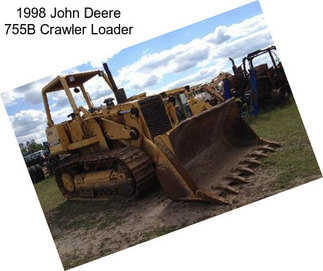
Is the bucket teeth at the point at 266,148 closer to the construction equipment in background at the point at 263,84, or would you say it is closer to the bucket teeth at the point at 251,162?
the bucket teeth at the point at 251,162

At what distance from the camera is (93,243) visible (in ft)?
15.5

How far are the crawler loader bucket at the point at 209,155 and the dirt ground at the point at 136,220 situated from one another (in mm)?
222

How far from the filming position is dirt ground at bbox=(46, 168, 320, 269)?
4.25 m

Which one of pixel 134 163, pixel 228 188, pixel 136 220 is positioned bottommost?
pixel 136 220

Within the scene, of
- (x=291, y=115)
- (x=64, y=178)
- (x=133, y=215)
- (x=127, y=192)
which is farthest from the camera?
(x=291, y=115)

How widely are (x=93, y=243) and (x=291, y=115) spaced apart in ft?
20.2

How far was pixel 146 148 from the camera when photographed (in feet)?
19.0

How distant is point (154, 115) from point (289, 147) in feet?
8.60

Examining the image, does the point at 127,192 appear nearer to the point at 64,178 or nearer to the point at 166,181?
the point at 166,181

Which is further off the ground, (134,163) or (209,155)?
(134,163)

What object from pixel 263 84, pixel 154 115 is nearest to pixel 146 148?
pixel 154 115

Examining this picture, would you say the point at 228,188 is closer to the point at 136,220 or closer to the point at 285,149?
the point at 136,220

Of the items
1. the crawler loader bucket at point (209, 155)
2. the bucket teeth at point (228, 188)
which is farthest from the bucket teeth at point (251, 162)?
the bucket teeth at point (228, 188)

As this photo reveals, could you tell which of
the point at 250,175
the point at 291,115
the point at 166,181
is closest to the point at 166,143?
the point at 166,181
